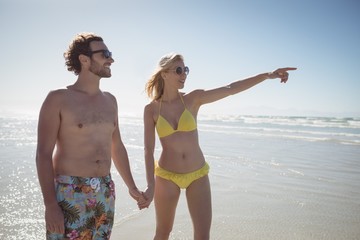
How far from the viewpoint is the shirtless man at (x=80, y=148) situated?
250 centimetres

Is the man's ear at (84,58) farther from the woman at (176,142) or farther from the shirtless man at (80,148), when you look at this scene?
the woman at (176,142)

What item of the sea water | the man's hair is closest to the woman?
the man's hair

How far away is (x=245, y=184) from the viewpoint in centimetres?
807

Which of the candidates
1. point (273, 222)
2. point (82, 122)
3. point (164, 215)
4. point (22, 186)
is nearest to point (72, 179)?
point (82, 122)

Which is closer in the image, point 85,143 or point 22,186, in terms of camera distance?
point 85,143

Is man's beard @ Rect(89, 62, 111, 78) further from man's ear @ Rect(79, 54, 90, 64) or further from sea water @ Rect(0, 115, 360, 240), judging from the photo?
sea water @ Rect(0, 115, 360, 240)

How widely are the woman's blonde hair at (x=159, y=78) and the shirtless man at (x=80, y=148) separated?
119 cm

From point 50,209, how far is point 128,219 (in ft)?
11.1

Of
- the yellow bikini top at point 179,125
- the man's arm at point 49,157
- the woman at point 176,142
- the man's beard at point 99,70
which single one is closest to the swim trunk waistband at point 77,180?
the man's arm at point 49,157

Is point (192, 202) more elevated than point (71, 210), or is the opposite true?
point (71, 210)

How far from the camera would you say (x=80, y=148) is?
Answer: 271 cm

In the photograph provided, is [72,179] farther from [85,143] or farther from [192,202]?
[192,202]

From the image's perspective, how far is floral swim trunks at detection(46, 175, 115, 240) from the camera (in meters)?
2.53

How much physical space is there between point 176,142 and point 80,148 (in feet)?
4.50
